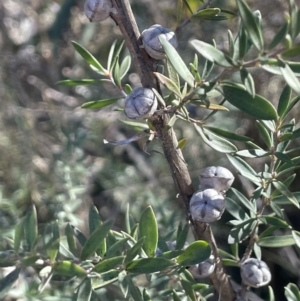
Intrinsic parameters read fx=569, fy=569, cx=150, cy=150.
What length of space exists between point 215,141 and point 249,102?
0.29 feet

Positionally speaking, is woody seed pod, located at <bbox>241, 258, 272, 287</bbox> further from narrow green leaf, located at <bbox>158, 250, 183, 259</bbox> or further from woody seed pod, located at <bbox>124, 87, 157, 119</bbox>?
woody seed pod, located at <bbox>124, 87, 157, 119</bbox>

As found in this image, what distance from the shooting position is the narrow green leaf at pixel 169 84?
584 mm

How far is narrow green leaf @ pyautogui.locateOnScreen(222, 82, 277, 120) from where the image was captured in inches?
21.3

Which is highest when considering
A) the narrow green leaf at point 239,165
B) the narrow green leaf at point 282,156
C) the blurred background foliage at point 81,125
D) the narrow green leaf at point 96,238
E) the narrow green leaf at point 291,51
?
the narrow green leaf at point 291,51

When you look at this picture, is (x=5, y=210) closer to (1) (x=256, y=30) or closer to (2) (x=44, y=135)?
(2) (x=44, y=135)

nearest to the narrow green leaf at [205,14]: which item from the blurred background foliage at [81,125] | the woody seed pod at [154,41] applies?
the woody seed pod at [154,41]

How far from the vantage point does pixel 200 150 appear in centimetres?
193

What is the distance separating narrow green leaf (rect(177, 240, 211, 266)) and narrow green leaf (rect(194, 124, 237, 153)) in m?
0.11

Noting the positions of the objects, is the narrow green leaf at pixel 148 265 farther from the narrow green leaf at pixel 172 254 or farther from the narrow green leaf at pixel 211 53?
the narrow green leaf at pixel 211 53

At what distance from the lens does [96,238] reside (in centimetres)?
64

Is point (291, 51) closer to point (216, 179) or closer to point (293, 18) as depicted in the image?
point (293, 18)

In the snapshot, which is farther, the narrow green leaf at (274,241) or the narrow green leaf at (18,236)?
the narrow green leaf at (274,241)

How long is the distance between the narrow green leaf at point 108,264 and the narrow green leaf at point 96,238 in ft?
0.07

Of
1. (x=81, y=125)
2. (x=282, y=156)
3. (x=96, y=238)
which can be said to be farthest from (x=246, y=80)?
(x=81, y=125)
